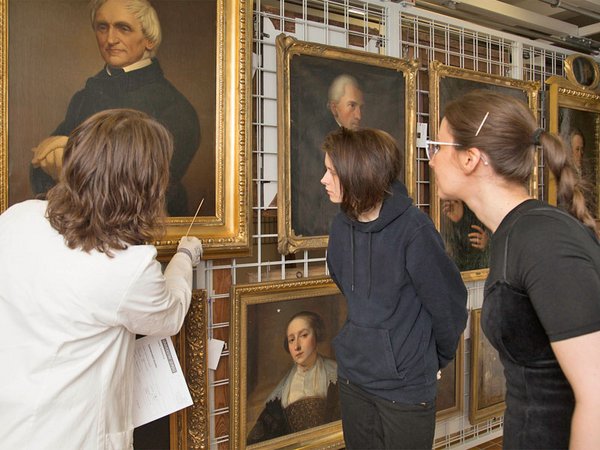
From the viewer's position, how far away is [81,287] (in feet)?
4.00

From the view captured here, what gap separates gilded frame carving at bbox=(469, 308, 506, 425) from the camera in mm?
A: 3100

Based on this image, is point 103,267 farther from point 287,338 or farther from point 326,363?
point 326,363

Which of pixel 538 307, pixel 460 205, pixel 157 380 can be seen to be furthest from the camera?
pixel 460 205

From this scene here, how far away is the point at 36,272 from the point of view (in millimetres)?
1229

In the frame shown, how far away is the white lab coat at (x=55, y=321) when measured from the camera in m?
1.23

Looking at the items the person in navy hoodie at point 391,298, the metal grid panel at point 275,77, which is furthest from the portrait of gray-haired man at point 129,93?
the person in navy hoodie at point 391,298

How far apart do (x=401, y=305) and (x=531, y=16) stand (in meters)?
2.67

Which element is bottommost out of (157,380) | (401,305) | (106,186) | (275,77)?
(157,380)

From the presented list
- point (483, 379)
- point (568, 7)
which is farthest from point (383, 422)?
point (568, 7)

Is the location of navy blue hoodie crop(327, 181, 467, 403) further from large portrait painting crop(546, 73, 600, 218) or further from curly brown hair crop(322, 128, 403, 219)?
large portrait painting crop(546, 73, 600, 218)

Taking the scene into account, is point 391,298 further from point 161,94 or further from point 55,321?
point 161,94

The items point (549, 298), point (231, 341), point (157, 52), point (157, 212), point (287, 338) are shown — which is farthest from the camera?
point (287, 338)

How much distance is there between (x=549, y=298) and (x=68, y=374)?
1100 mm

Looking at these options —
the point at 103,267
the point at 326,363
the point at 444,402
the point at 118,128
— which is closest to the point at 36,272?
the point at 103,267
